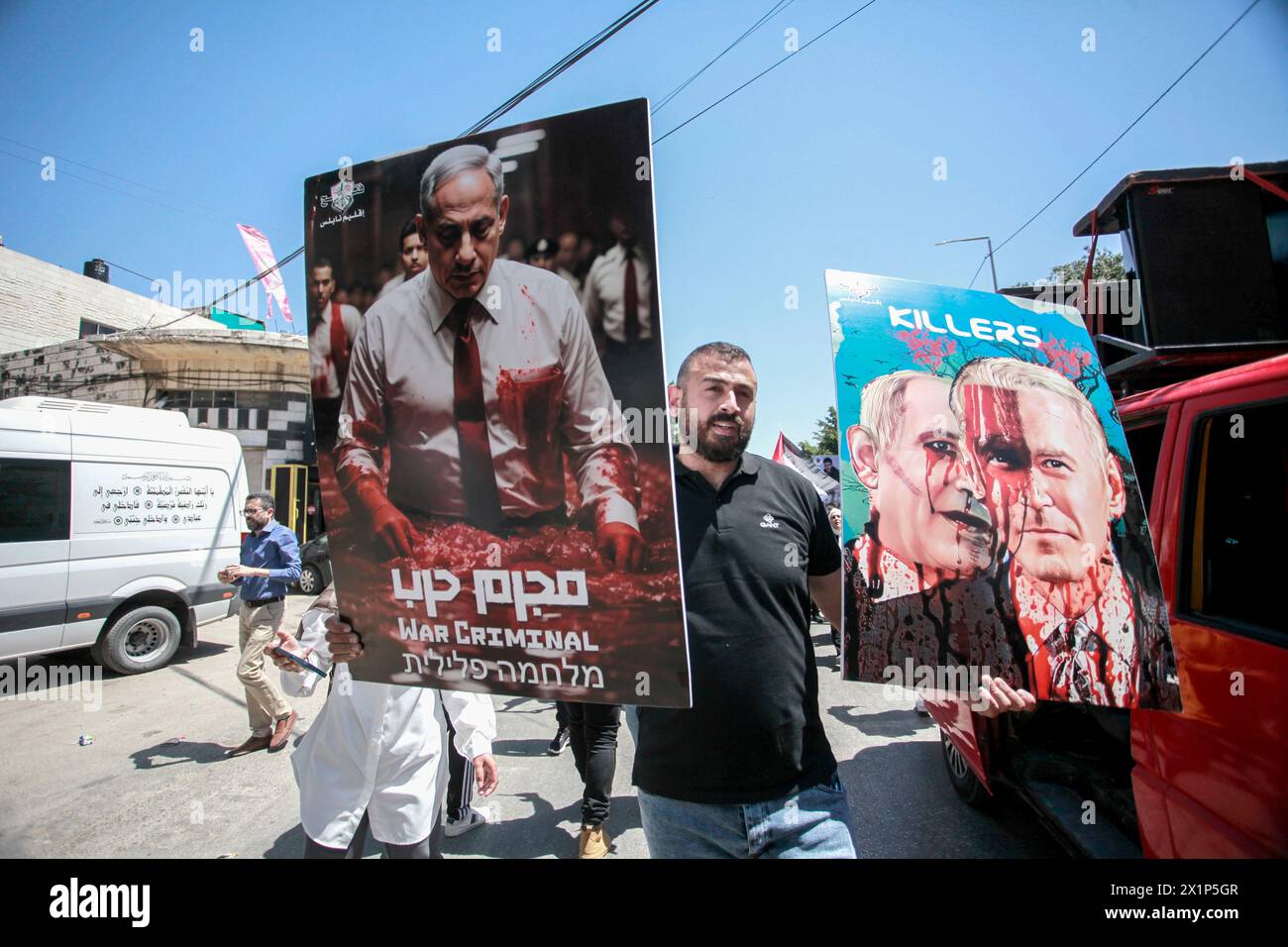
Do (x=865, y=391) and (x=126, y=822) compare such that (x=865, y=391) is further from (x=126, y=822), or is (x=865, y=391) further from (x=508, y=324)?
(x=126, y=822)

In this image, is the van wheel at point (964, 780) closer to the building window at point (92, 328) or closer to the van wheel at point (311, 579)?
the van wheel at point (311, 579)

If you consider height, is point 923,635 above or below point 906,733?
above

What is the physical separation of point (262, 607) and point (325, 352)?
4.80 metres

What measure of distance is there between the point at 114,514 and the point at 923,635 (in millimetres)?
9171

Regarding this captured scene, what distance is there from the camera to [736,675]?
4.98 feet

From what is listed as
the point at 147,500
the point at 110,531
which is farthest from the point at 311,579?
the point at 110,531

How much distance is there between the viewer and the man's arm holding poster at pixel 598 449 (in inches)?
43.9

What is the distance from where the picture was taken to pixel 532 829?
3.53m

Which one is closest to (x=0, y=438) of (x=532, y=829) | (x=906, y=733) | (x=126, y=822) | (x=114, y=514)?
(x=114, y=514)

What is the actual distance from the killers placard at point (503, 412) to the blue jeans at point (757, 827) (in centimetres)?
56

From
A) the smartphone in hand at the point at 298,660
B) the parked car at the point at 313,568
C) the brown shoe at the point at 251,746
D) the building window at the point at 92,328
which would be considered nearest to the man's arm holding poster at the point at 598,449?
the smartphone in hand at the point at 298,660

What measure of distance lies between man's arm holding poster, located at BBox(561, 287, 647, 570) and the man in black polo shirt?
438 mm

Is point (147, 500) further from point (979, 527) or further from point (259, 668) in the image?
point (979, 527)

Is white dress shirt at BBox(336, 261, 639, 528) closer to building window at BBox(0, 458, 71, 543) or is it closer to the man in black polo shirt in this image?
the man in black polo shirt
